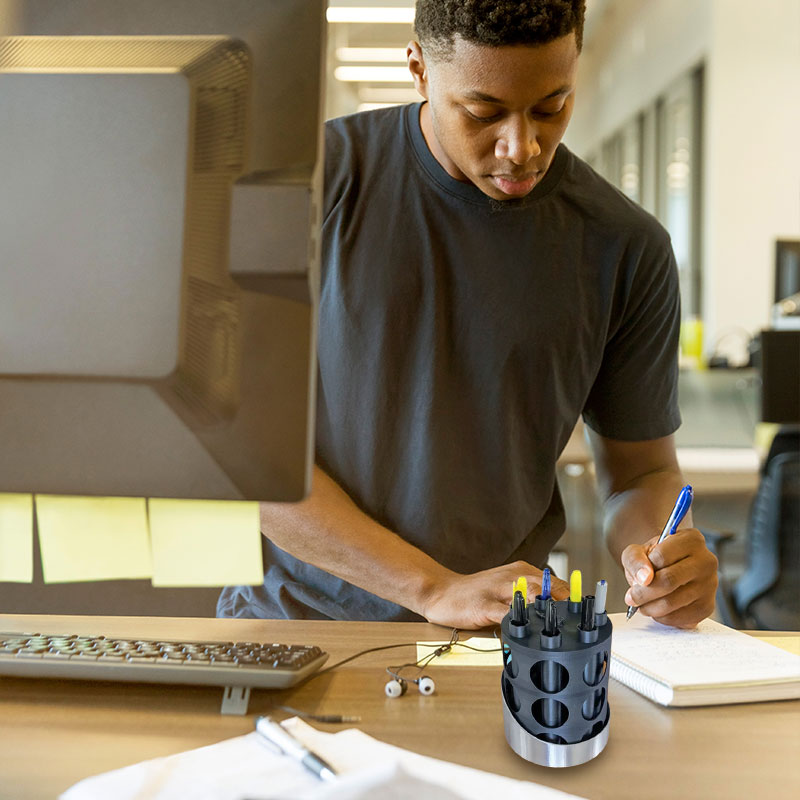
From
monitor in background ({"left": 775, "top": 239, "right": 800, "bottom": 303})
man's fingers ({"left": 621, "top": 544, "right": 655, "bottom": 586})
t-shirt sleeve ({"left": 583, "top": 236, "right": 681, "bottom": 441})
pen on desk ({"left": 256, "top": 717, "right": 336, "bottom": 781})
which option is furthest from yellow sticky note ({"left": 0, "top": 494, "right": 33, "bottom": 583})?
monitor in background ({"left": 775, "top": 239, "right": 800, "bottom": 303})

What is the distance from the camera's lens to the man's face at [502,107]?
3.35 ft

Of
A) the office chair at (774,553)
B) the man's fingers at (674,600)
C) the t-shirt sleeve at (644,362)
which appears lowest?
the office chair at (774,553)

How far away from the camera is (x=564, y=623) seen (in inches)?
28.5

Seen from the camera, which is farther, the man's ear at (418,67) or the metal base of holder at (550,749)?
the man's ear at (418,67)

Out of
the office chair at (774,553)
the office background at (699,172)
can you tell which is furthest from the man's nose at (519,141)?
the office chair at (774,553)

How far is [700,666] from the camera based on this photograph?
840 millimetres

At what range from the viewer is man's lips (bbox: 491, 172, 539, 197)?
1.11 metres

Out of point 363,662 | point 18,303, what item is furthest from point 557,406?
point 18,303

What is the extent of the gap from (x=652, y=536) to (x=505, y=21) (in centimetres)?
67

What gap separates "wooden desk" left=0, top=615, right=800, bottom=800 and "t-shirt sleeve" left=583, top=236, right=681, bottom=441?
568mm

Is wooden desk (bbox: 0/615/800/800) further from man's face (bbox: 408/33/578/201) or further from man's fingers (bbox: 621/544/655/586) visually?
man's face (bbox: 408/33/578/201)

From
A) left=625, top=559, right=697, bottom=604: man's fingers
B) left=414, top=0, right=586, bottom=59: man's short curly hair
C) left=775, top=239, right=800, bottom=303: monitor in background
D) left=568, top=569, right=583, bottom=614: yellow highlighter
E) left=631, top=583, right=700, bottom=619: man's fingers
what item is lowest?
left=631, top=583, right=700, bottom=619: man's fingers

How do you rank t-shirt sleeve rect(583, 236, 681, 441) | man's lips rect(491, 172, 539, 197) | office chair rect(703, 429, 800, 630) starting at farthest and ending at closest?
office chair rect(703, 429, 800, 630), t-shirt sleeve rect(583, 236, 681, 441), man's lips rect(491, 172, 539, 197)

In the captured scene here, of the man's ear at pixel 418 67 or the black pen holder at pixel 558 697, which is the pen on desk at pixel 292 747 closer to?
the black pen holder at pixel 558 697
